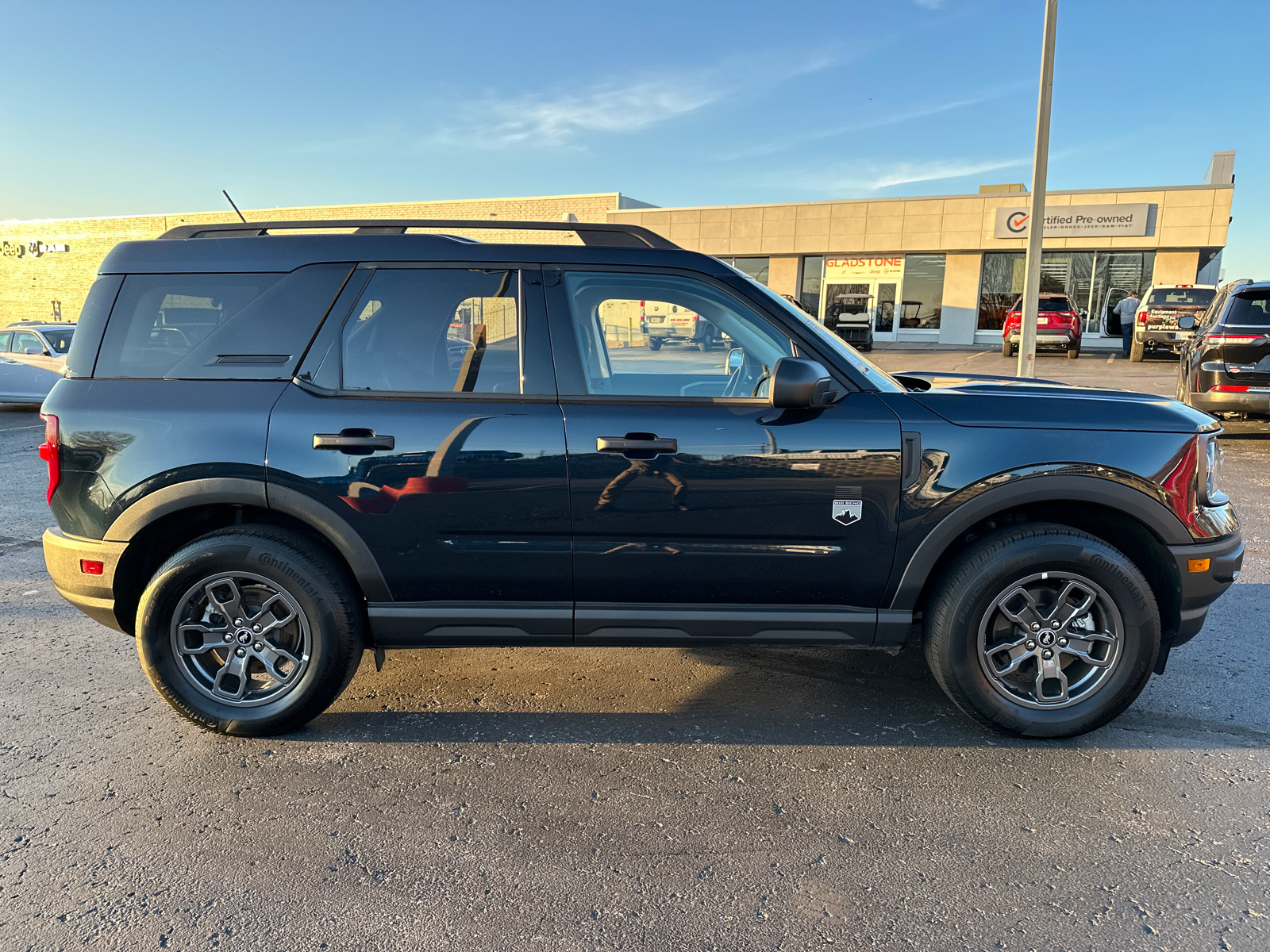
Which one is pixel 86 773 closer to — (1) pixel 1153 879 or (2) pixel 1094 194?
(1) pixel 1153 879

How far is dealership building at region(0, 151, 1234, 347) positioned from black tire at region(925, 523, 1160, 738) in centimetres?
2338

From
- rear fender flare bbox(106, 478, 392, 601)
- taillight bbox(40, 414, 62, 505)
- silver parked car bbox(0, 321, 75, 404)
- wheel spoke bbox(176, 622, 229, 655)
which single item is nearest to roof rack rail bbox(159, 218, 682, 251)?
taillight bbox(40, 414, 62, 505)

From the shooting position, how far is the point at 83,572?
3.31 metres

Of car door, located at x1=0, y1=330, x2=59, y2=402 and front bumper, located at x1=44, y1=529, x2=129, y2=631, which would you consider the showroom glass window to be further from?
front bumper, located at x1=44, y1=529, x2=129, y2=631

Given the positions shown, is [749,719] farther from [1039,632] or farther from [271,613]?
[271,613]

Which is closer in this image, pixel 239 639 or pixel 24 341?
pixel 239 639

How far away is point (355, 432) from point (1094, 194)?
31713 mm

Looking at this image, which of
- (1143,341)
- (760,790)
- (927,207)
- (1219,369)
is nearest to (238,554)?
(760,790)

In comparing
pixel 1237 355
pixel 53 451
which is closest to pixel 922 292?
pixel 1237 355

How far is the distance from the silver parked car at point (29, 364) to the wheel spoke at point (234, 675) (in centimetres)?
1238

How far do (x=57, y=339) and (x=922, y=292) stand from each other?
27.8 m

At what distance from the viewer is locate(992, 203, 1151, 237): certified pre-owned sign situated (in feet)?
92.3

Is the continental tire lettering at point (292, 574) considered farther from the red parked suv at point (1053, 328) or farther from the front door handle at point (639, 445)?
the red parked suv at point (1053, 328)

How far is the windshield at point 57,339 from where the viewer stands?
44.6 feet
